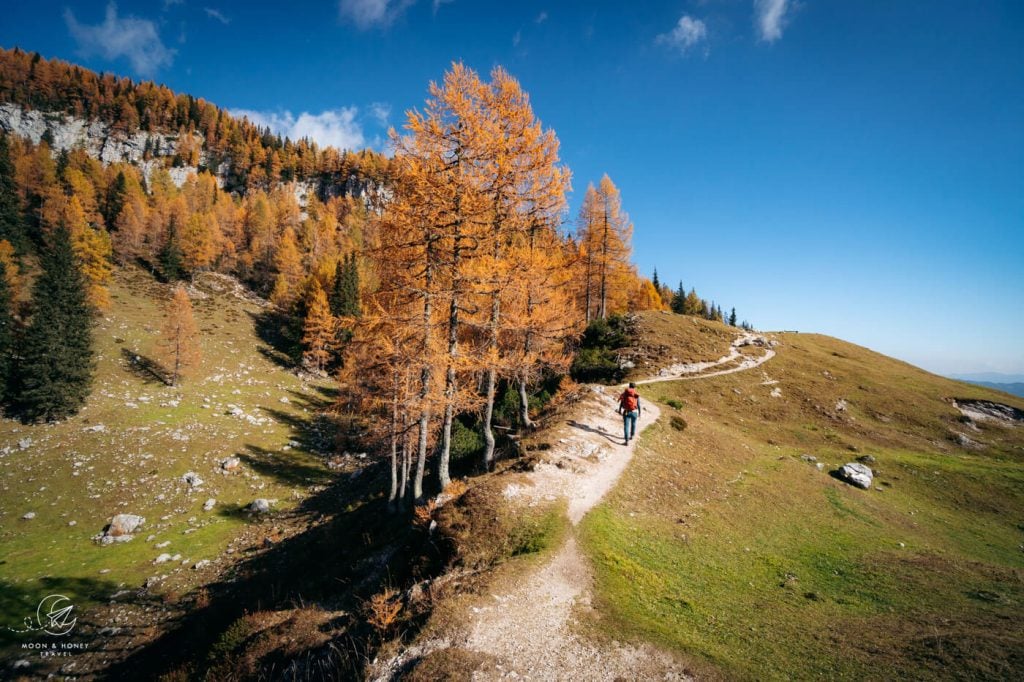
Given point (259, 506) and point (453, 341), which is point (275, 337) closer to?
point (259, 506)

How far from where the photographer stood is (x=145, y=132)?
163 metres

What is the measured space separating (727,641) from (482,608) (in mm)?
4941

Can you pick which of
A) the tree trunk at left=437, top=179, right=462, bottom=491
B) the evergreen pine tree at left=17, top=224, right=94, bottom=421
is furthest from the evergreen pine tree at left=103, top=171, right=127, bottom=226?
the tree trunk at left=437, top=179, right=462, bottom=491

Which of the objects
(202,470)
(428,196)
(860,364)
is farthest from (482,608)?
(860,364)

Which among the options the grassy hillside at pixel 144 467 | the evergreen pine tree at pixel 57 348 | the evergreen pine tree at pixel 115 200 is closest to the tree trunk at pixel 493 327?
the grassy hillside at pixel 144 467

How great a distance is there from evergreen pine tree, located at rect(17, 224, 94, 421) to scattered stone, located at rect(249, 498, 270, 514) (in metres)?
24.3

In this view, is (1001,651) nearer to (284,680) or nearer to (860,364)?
(284,680)

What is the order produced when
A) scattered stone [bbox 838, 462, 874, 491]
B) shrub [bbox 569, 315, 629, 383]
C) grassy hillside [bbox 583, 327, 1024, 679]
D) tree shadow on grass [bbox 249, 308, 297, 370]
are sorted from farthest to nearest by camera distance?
tree shadow on grass [bbox 249, 308, 297, 370]
shrub [bbox 569, 315, 629, 383]
scattered stone [bbox 838, 462, 874, 491]
grassy hillside [bbox 583, 327, 1024, 679]

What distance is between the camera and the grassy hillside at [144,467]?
78.3 ft

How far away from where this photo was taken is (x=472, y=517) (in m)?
11.1

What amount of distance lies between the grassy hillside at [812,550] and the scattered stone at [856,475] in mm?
719

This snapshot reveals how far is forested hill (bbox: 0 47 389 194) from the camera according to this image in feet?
501

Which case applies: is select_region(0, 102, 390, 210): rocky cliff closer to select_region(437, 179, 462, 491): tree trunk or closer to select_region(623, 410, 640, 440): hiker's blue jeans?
select_region(437, 179, 462, 491): tree trunk

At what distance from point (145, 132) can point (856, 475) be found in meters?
240
